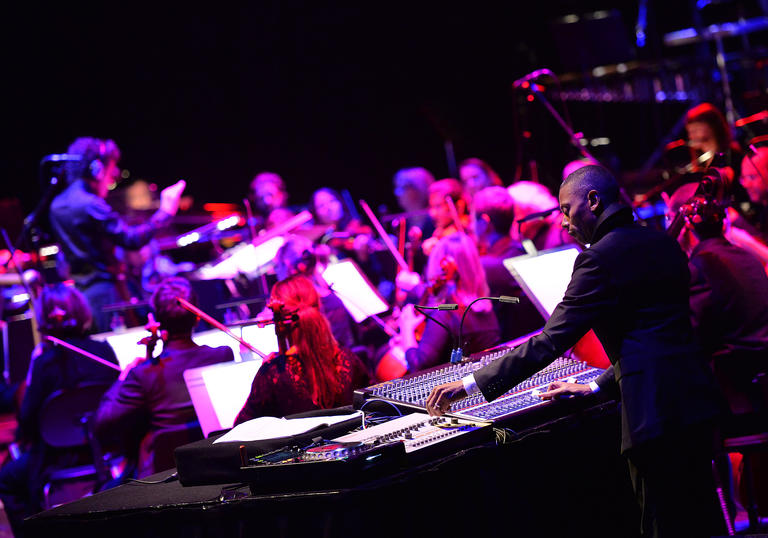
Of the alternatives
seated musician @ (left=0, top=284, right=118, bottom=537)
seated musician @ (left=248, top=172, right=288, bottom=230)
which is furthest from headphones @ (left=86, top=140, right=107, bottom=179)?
seated musician @ (left=0, top=284, right=118, bottom=537)

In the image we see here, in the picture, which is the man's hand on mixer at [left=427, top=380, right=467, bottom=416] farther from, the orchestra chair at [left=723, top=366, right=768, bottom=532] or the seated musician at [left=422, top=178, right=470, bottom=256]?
the seated musician at [left=422, top=178, right=470, bottom=256]

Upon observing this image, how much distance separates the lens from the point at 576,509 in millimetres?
2580

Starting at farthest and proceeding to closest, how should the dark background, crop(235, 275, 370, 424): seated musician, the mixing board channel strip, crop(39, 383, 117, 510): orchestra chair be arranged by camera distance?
1. the dark background
2. crop(39, 383, 117, 510): orchestra chair
3. crop(235, 275, 370, 424): seated musician
4. the mixing board channel strip

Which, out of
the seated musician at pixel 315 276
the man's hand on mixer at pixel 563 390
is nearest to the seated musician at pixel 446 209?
the seated musician at pixel 315 276

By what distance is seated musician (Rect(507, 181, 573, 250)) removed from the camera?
5082 millimetres

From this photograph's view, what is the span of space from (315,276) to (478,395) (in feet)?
8.09

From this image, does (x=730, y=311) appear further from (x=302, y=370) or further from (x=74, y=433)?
(x=74, y=433)

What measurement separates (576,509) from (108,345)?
2780mm

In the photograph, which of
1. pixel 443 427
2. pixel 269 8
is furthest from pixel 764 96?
pixel 269 8

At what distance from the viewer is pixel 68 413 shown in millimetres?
3900

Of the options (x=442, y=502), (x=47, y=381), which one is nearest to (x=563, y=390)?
(x=442, y=502)

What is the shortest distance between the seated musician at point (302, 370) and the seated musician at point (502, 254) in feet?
4.60

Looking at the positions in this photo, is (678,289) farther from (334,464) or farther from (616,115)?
(616,115)

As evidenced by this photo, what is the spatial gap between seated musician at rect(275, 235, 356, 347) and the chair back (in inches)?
51.6
